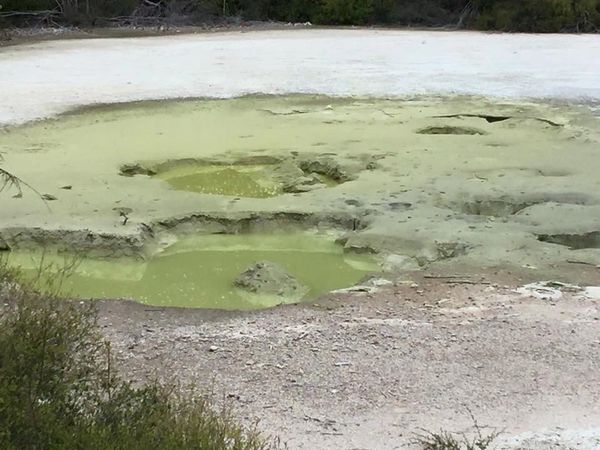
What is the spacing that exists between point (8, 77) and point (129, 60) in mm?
3791

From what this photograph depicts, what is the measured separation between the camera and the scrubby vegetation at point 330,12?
1155 inches

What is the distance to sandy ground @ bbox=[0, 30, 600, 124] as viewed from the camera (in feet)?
55.8

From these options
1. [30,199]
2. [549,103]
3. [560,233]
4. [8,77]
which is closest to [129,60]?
[8,77]

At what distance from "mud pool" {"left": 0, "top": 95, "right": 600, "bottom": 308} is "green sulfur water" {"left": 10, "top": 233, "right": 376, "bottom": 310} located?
0.08ft

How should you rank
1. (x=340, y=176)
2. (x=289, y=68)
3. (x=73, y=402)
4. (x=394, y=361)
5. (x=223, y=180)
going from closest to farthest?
1. (x=73, y=402)
2. (x=394, y=361)
3. (x=340, y=176)
4. (x=223, y=180)
5. (x=289, y=68)

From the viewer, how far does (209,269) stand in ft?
28.0

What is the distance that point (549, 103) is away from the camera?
15758 mm

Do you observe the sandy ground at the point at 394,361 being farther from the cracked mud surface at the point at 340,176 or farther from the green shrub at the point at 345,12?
the green shrub at the point at 345,12

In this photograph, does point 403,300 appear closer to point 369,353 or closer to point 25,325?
point 369,353

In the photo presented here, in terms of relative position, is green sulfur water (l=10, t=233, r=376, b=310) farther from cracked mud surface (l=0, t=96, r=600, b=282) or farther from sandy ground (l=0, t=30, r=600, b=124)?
sandy ground (l=0, t=30, r=600, b=124)

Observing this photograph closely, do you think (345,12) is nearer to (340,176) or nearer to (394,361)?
(340,176)

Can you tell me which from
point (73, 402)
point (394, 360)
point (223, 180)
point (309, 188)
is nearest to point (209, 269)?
point (309, 188)

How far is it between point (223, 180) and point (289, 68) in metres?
9.14

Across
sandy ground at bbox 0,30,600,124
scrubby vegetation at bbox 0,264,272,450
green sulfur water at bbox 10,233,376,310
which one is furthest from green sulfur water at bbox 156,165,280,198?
scrubby vegetation at bbox 0,264,272,450
